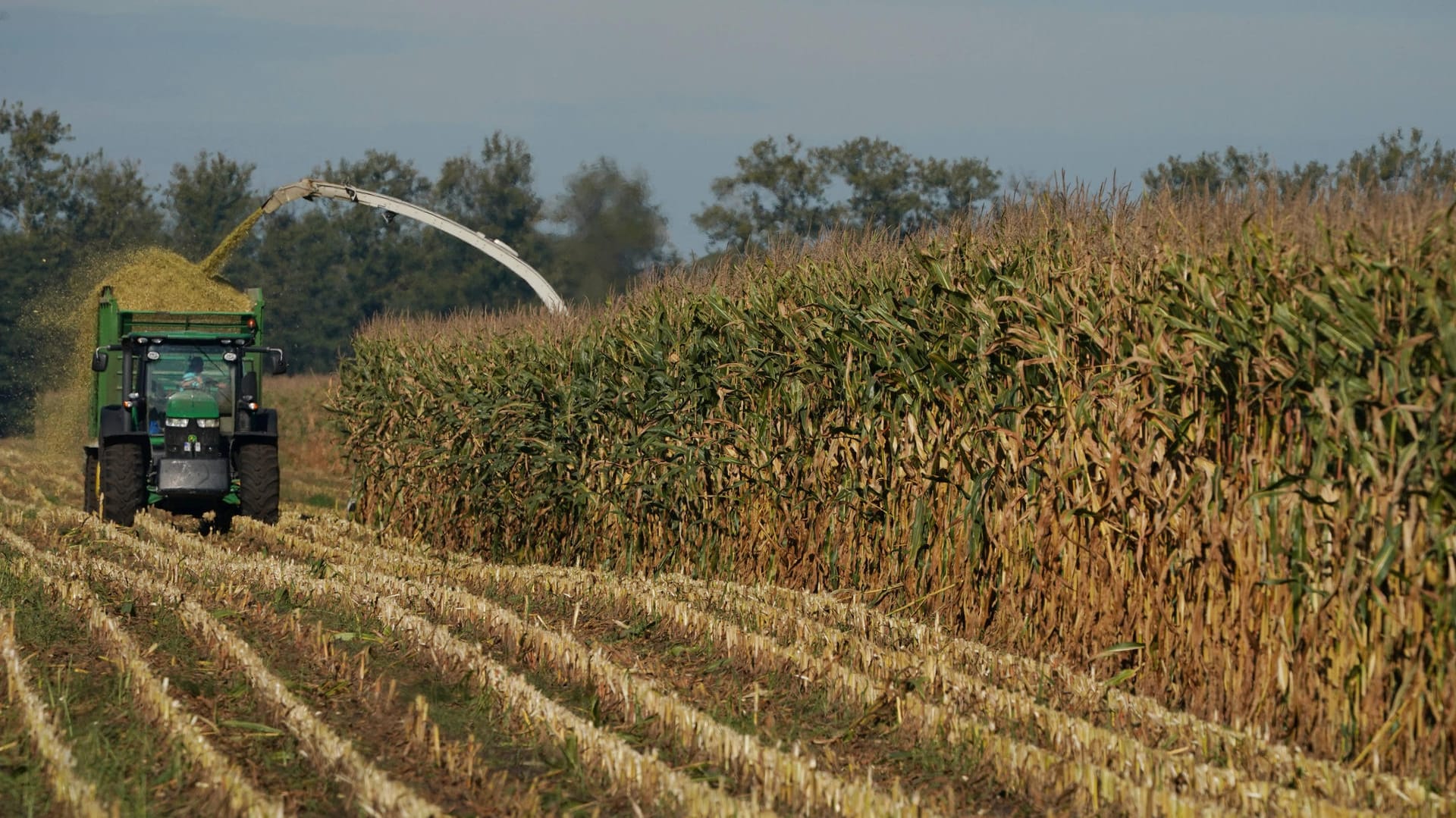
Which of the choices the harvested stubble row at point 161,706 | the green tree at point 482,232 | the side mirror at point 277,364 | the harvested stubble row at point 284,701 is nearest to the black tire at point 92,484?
the side mirror at point 277,364

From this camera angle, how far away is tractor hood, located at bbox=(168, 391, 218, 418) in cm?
1471

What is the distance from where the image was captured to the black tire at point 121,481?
1451cm

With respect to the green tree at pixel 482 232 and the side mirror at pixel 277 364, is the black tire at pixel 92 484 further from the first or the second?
the green tree at pixel 482 232

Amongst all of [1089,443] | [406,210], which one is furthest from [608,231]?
[1089,443]

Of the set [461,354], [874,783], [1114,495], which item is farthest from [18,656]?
[461,354]

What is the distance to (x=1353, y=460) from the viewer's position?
593cm

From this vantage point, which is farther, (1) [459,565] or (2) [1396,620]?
(1) [459,565]

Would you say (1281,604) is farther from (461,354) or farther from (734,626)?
(461,354)

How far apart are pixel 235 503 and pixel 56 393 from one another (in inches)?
418

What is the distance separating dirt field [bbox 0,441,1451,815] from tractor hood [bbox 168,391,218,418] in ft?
14.9

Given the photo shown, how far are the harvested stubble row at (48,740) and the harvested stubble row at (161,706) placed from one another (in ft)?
1.34

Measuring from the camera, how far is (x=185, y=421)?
14.7 m

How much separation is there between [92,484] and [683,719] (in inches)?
466

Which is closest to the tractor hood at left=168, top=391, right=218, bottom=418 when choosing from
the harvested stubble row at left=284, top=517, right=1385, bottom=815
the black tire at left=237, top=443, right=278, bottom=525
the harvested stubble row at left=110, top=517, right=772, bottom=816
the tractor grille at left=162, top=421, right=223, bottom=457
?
the tractor grille at left=162, top=421, right=223, bottom=457
